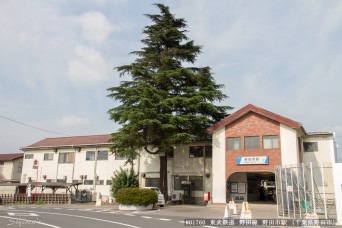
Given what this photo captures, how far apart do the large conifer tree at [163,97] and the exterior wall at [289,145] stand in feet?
20.2

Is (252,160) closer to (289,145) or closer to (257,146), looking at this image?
(257,146)

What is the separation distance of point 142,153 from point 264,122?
13.7 metres

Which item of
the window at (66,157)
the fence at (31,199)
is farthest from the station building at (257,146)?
the window at (66,157)

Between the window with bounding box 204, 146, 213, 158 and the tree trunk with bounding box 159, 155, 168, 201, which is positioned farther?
the window with bounding box 204, 146, 213, 158

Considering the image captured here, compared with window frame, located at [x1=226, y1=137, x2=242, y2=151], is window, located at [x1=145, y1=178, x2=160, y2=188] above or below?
below

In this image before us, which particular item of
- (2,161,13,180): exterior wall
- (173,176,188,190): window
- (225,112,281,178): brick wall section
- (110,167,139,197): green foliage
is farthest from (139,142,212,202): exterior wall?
(2,161,13,180): exterior wall

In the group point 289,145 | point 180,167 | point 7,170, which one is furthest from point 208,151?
point 7,170

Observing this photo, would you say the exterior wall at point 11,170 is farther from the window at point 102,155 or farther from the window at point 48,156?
the window at point 102,155

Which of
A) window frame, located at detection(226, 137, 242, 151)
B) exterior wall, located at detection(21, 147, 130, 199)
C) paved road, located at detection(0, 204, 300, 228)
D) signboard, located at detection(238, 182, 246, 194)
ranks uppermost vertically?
window frame, located at detection(226, 137, 242, 151)

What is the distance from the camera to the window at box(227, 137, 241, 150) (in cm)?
2831

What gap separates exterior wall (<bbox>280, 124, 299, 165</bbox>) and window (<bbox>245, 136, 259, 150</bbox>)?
1992mm

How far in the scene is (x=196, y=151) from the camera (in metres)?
32.7

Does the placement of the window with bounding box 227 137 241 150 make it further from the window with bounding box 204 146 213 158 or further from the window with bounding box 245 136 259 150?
the window with bounding box 204 146 213 158

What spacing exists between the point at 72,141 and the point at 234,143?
22.3m
